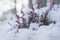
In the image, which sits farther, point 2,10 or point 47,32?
point 2,10

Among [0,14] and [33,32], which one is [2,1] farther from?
[33,32]

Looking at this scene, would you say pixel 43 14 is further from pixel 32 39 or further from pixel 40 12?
pixel 32 39

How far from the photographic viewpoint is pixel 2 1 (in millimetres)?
5773

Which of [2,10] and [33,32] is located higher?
[33,32]

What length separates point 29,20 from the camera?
2.55 m

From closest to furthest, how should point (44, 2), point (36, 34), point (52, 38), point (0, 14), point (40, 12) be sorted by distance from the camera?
point (52, 38)
point (36, 34)
point (40, 12)
point (44, 2)
point (0, 14)

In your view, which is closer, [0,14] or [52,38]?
[52,38]

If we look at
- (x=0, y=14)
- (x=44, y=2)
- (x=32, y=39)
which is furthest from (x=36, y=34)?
(x=0, y=14)

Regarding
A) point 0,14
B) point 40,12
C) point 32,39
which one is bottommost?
point 0,14

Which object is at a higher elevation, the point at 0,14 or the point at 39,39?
the point at 39,39

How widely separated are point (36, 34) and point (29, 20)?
19.8 inches

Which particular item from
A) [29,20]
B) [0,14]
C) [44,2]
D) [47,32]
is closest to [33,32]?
[47,32]

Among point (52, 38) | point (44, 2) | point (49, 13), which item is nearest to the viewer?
point (52, 38)

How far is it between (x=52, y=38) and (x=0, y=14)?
12.3 feet
